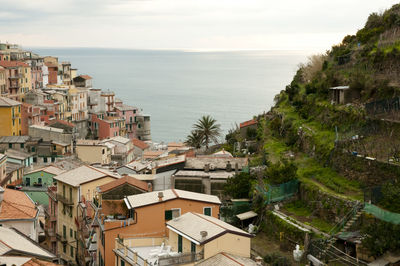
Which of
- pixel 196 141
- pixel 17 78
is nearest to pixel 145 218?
pixel 196 141

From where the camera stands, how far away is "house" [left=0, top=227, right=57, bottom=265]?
69.2 ft

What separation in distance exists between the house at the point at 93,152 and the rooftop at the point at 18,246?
41132 millimetres

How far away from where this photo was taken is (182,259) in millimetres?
20422

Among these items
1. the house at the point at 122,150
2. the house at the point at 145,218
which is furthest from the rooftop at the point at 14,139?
the house at the point at 145,218

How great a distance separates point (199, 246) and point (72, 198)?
16179 mm

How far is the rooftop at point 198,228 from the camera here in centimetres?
2069

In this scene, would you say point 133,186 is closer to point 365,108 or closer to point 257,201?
point 257,201

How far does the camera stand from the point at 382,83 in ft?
112

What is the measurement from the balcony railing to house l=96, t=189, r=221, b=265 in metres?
3.50

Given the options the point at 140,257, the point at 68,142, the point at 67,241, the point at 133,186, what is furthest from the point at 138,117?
the point at 140,257

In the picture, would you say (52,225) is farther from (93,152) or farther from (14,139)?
(14,139)

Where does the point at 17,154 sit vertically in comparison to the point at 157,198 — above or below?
below

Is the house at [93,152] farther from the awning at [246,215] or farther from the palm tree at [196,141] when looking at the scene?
the awning at [246,215]

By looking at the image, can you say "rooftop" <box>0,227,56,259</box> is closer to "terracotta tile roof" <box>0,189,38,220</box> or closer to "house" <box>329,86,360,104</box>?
"terracotta tile roof" <box>0,189,38,220</box>
